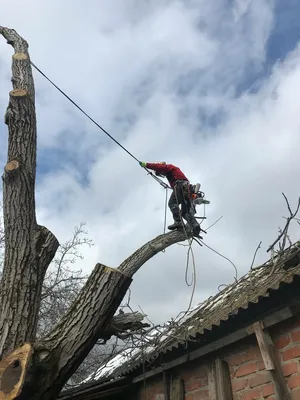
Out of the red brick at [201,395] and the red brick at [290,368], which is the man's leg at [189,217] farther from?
the red brick at [290,368]

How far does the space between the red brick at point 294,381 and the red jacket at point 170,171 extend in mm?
3298

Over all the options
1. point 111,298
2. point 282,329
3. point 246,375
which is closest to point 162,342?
point 246,375

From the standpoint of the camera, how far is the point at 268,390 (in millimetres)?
3172

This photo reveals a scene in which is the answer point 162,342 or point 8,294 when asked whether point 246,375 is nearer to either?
point 162,342

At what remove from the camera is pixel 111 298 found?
2.76 meters

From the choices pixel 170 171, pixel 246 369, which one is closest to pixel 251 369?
pixel 246 369

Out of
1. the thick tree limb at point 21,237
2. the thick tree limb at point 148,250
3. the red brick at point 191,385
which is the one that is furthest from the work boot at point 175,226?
the thick tree limb at point 21,237

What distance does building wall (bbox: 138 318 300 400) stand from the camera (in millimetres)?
3039

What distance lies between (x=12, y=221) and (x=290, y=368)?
245 centimetres

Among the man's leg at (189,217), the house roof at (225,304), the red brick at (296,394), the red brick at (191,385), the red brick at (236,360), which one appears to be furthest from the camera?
the man's leg at (189,217)

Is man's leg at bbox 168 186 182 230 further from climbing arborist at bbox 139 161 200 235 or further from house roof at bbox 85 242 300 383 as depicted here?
house roof at bbox 85 242 300 383

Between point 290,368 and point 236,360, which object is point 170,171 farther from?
point 290,368

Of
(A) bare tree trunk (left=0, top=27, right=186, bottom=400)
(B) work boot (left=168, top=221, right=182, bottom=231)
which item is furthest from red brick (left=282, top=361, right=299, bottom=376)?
(B) work boot (left=168, top=221, right=182, bottom=231)

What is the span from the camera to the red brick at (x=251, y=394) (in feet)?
10.7
